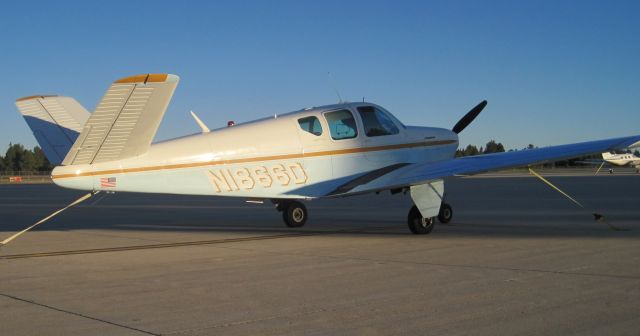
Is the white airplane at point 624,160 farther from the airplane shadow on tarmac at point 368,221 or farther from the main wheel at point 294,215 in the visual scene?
the main wheel at point 294,215

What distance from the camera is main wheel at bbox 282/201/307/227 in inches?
610

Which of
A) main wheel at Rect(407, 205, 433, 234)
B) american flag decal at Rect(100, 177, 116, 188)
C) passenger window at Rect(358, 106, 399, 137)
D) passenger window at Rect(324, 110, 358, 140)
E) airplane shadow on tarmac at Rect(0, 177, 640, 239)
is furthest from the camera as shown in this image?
passenger window at Rect(358, 106, 399, 137)

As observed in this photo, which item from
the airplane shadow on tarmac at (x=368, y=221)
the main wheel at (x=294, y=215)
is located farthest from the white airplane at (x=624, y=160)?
the main wheel at (x=294, y=215)

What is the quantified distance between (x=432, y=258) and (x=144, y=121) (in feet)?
16.0

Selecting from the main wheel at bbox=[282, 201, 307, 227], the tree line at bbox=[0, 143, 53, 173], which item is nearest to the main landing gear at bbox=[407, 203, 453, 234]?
the main wheel at bbox=[282, 201, 307, 227]

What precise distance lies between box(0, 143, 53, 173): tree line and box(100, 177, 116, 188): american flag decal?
12968 cm

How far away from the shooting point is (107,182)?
11281mm

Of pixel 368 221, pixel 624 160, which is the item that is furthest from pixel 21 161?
pixel 368 221

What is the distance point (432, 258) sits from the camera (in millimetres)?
9797

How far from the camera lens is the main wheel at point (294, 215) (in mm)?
15500

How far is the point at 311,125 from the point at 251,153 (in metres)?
1.52

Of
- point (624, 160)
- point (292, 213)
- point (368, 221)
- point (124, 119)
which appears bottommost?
point (368, 221)

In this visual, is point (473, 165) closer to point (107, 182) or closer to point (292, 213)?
point (292, 213)

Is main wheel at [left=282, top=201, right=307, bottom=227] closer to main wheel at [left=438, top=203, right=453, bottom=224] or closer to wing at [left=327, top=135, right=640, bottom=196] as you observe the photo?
wing at [left=327, top=135, right=640, bottom=196]
